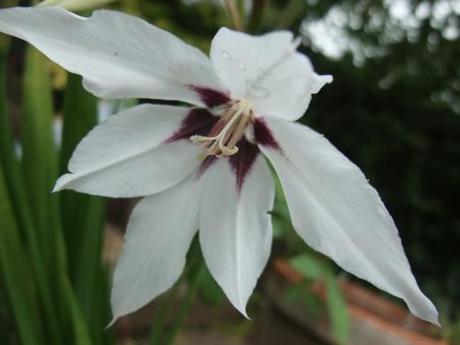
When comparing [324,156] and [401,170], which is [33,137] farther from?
[401,170]

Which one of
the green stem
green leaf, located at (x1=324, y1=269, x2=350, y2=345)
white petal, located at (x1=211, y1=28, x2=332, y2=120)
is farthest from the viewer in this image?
green leaf, located at (x1=324, y1=269, x2=350, y2=345)

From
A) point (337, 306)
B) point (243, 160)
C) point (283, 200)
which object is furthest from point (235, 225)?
point (337, 306)

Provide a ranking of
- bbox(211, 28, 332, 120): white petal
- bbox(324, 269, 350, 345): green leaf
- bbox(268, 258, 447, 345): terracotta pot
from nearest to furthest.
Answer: bbox(211, 28, 332, 120): white petal, bbox(324, 269, 350, 345): green leaf, bbox(268, 258, 447, 345): terracotta pot

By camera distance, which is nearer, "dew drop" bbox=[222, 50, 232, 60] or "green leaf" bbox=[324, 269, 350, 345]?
"dew drop" bbox=[222, 50, 232, 60]

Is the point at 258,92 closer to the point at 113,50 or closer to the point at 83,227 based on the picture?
the point at 113,50

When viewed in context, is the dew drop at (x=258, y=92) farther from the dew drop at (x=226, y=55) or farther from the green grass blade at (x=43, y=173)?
the green grass blade at (x=43, y=173)

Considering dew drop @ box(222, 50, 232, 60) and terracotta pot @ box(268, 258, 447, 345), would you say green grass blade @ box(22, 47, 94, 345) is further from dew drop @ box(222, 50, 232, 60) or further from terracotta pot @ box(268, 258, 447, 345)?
terracotta pot @ box(268, 258, 447, 345)

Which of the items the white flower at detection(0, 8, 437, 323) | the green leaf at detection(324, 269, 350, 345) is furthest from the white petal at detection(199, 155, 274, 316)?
the green leaf at detection(324, 269, 350, 345)
